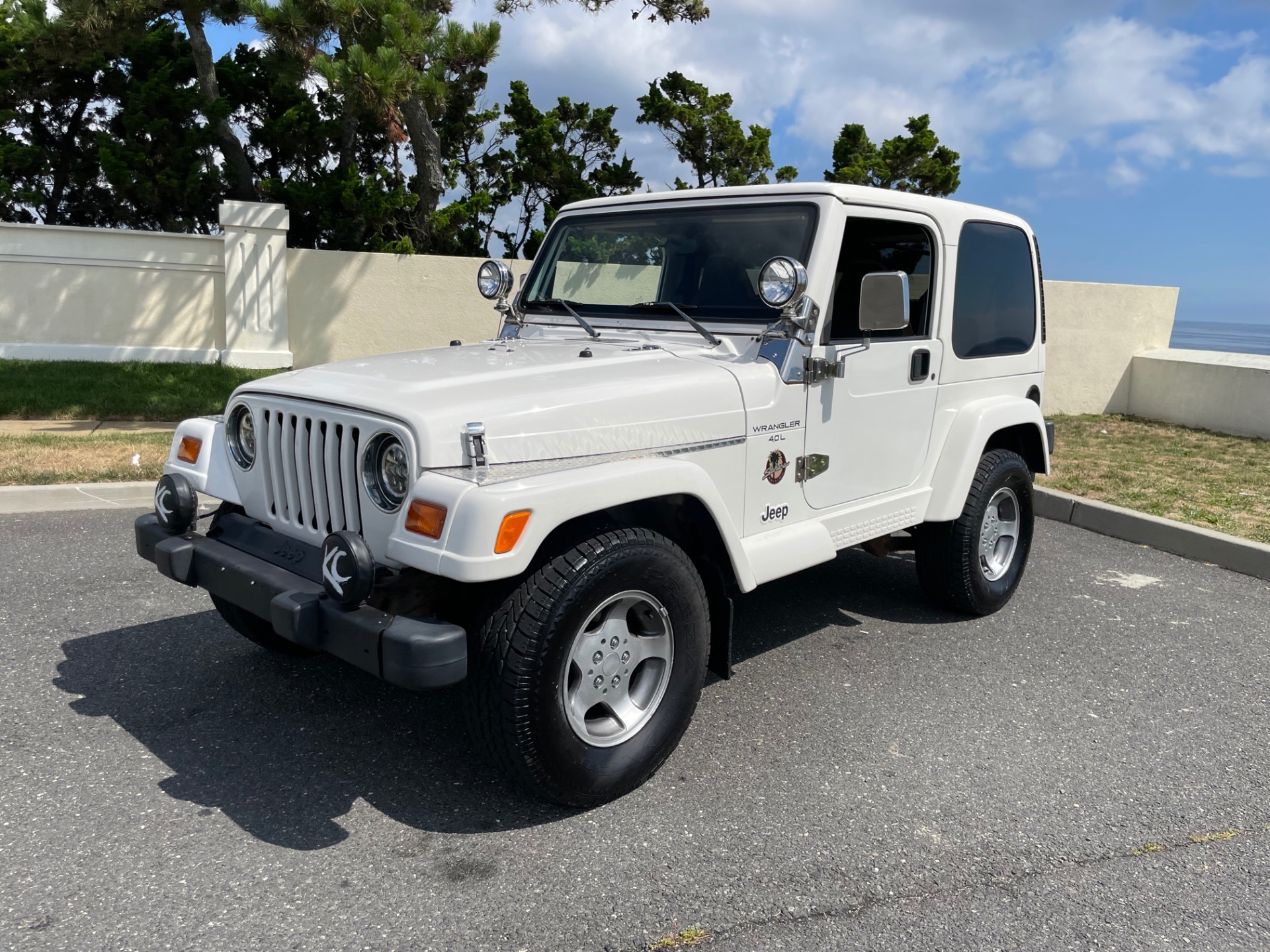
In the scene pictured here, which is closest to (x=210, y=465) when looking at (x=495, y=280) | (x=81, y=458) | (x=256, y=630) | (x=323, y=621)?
(x=256, y=630)

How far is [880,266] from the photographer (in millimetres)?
4219

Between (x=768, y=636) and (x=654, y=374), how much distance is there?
178 centimetres

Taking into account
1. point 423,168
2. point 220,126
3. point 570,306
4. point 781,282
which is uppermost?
point 220,126

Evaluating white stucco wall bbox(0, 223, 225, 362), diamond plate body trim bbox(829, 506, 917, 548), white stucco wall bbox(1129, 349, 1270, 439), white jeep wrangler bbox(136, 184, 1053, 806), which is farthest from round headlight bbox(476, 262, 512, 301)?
white stucco wall bbox(1129, 349, 1270, 439)

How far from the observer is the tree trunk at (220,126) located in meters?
13.0

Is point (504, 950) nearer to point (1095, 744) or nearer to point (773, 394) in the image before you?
point (773, 394)

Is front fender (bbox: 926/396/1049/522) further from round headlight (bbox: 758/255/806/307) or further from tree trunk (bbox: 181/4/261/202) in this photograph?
tree trunk (bbox: 181/4/261/202)

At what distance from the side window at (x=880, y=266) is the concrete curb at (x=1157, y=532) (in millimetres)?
2071

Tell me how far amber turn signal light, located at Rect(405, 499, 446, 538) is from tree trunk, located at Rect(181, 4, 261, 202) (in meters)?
12.4

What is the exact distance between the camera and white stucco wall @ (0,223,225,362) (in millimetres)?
11609

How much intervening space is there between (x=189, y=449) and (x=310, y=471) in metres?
0.79

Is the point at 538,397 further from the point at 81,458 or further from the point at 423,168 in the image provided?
the point at 423,168

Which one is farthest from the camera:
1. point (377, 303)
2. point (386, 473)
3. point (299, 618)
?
point (377, 303)

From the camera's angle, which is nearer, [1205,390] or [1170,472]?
[1170,472]
